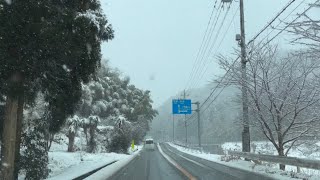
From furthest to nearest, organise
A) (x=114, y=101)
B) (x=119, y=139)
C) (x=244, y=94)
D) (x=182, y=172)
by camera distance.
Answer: (x=114, y=101), (x=119, y=139), (x=244, y=94), (x=182, y=172)

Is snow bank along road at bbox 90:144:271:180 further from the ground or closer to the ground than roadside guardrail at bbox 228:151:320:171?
closer to the ground

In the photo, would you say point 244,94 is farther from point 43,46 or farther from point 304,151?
Answer: point 43,46

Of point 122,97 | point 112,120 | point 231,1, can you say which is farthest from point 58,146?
point 231,1

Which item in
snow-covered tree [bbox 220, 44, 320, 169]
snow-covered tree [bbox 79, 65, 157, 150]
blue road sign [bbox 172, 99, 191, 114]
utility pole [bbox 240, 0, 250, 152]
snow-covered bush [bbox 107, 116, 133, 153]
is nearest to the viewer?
snow-covered tree [bbox 220, 44, 320, 169]

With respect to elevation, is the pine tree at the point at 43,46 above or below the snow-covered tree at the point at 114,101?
below

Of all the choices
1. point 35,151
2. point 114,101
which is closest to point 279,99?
point 35,151

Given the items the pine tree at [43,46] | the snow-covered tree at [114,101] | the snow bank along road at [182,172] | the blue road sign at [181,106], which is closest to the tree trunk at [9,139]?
the pine tree at [43,46]

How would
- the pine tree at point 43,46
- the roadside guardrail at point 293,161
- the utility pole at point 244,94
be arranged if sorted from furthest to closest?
the utility pole at point 244,94 < the roadside guardrail at point 293,161 < the pine tree at point 43,46

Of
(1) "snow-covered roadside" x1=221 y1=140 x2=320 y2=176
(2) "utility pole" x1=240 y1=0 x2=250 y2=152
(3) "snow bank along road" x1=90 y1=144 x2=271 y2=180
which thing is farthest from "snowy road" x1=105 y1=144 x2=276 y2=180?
(2) "utility pole" x1=240 y1=0 x2=250 y2=152

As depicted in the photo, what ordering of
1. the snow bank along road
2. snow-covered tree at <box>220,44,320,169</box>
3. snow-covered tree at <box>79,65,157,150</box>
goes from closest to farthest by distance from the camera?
the snow bank along road → snow-covered tree at <box>220,44,320,169</box> → snow-covered tree at <box>79,65,157,150</box>

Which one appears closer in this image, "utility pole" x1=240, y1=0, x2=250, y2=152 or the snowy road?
the snowy road

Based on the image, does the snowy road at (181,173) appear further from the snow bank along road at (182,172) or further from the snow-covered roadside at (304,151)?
the snow-covered roadside at (304,151)

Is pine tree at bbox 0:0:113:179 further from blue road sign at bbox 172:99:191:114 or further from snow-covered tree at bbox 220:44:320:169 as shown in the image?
blue road sign at bbox 172:99:191:114

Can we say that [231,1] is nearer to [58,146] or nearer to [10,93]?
[10,93]
